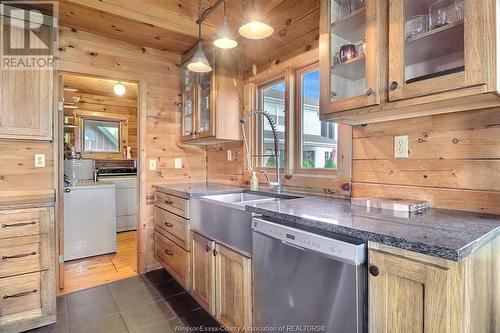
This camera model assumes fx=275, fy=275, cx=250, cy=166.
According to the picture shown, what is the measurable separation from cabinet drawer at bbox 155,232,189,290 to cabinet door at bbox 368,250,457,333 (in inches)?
62.2

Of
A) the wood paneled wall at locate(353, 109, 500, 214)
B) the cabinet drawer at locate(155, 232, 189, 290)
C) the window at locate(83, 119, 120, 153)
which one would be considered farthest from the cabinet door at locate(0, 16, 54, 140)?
the window at locate(83, 119, 120, 153)

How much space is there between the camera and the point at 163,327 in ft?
6.29

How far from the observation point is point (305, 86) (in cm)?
219

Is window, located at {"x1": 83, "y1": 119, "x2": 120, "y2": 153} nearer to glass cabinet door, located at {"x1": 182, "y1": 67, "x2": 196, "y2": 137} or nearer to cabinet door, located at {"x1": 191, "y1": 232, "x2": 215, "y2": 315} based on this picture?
glass cabinet door, located at {"x1": 182, "y1": 67, "x2": 196, "y2": 137}

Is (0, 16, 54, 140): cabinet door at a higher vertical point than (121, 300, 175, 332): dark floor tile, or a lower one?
higher

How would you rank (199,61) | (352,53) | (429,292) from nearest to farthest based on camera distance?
(429,292)
(352,53)
(199,61)

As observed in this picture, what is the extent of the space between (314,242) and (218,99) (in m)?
1.77

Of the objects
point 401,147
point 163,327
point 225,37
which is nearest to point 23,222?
point 163,327

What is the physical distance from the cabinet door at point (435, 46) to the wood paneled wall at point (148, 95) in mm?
2397

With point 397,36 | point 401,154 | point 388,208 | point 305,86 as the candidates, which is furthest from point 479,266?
point 305,86

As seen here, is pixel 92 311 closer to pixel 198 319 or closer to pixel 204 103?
pixel 198 319

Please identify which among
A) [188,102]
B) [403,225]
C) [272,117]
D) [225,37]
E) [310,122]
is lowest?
[403,225]

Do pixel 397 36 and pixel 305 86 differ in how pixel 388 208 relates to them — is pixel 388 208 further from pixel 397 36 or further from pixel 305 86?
pixel 305 86

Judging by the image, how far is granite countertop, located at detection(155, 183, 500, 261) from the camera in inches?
32.2
